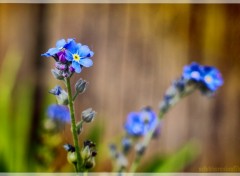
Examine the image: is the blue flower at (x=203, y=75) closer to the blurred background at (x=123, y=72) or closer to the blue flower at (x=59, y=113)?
the blurred background at (x=123, y=72)

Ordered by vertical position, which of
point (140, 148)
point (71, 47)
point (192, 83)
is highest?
point (71, 47)

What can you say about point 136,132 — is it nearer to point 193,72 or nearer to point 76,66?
point 193,72

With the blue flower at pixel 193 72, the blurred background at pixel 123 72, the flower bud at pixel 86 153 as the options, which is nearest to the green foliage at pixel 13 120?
the blurred background at pixel 123 72

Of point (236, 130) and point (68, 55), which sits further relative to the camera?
point (236, 130)

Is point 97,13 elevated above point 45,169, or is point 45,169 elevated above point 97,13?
point 97,13

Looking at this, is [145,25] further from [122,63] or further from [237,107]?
[237,107]

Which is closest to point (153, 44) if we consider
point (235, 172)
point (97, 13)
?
point (97, 13)

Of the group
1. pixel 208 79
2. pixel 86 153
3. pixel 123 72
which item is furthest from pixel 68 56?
pixel 208 79
